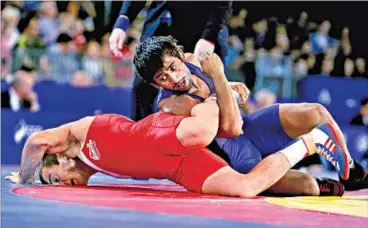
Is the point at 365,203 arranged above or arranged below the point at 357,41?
below

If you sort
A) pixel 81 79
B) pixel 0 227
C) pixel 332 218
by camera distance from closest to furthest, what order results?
pixel 0 227 < pixel 332 218 < pixel 81 79

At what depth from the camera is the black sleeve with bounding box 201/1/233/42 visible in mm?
4680

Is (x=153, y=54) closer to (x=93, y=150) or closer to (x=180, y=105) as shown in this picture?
(x=180, y=105)

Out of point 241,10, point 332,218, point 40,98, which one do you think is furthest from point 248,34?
point 332,218

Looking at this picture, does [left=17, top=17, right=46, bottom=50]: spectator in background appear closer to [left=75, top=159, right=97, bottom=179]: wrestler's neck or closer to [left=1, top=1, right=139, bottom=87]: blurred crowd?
[left=1, top=1, right=139, bottom=87]: blurred crowd

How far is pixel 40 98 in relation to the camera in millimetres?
6691

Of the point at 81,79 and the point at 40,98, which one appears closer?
the point at 40,98

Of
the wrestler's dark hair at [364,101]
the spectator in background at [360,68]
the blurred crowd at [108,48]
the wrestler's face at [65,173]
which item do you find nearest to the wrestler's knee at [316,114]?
the wrestler's face at [65,173]

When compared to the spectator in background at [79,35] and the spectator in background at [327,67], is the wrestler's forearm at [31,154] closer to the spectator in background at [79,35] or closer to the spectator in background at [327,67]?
the spectator in background at [79,35]

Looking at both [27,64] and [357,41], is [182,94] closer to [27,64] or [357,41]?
[27,64]

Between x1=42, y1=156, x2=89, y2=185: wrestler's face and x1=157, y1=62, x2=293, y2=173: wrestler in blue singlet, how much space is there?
598 mm

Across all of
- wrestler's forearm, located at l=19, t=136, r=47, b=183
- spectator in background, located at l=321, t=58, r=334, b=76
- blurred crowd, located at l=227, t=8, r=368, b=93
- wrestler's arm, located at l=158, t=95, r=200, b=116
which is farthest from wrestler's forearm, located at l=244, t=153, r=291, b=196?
spectator in background, located at l=321, t=58, r=334, b=76

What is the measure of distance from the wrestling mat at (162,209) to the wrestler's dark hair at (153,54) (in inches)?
24.3

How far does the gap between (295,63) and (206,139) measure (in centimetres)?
544
